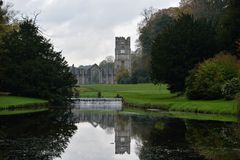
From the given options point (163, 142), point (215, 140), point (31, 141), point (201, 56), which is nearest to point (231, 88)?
point (201, 56)

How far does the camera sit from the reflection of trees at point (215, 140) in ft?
55.9

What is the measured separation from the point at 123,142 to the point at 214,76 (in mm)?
25361

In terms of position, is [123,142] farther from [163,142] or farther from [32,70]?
[32,70]

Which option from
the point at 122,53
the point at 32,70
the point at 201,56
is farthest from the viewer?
the point at 122,53

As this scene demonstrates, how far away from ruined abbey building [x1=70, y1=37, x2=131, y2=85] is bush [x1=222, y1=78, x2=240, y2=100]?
126 metres

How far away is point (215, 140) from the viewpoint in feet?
69.8

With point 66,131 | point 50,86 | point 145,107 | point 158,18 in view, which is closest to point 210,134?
point 66,131

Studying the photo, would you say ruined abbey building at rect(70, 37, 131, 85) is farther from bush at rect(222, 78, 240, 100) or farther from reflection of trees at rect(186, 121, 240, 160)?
reflection of trees at rect(186, 121, 240, 160)

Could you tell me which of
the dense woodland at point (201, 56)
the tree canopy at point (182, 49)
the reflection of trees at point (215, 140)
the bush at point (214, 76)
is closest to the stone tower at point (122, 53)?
the dense woodland at point (201, 56)

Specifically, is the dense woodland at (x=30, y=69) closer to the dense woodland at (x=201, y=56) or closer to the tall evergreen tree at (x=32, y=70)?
the tall evergreen tree at (x=32, y=70)

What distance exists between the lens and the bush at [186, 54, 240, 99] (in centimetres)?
4450

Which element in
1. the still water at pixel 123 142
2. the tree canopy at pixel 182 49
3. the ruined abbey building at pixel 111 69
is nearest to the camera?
the still water at pixel 123 142

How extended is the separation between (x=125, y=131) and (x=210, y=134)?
4663 mm

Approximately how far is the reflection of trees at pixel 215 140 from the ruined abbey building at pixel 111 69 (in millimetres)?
140688
